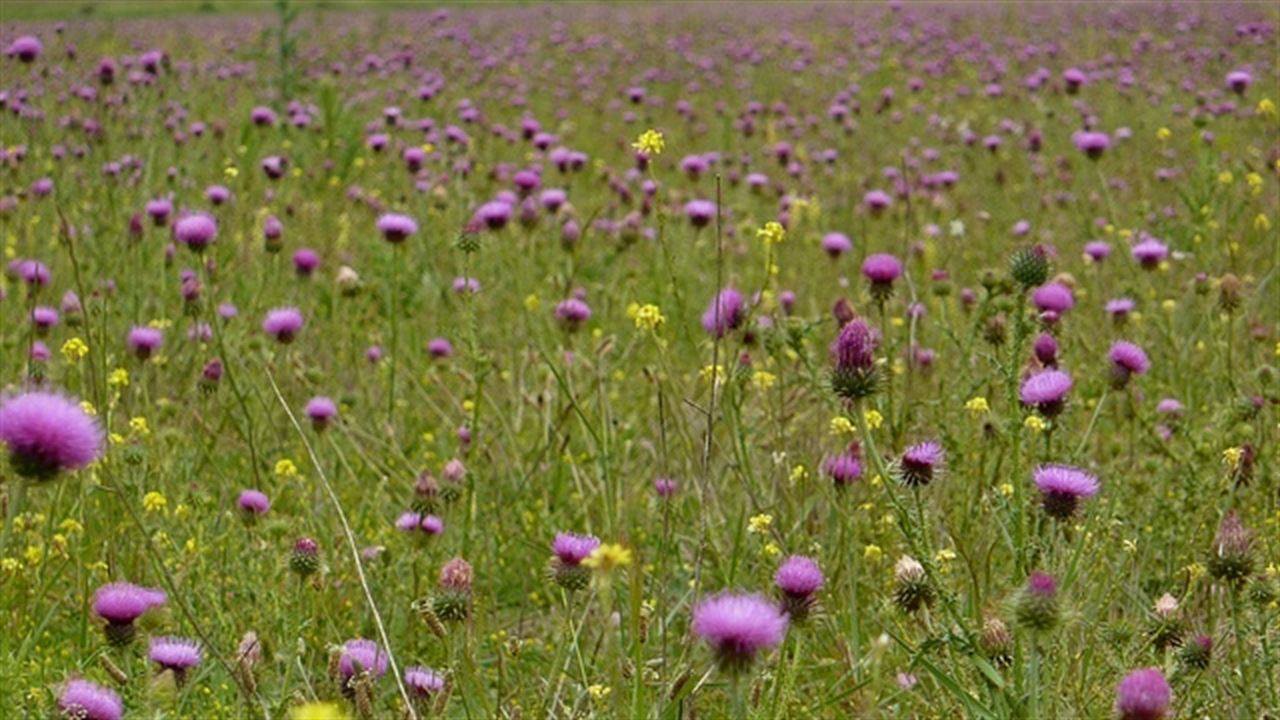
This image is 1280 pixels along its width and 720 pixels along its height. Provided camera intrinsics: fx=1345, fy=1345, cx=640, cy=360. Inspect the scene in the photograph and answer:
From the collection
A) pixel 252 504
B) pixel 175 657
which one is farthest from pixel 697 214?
pixel 175 657

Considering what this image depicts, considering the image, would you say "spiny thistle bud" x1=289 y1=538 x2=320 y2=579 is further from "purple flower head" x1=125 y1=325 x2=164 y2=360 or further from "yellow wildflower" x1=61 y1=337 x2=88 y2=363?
"purple flower head" x1=125 y1=325 x2=164 y2=360

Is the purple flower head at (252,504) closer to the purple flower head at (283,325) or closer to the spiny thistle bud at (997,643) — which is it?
the purple flower head at (283,325)

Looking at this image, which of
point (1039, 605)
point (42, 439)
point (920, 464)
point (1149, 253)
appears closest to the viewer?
point (42, 439)

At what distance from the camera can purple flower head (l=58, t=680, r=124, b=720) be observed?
1579 millimetres

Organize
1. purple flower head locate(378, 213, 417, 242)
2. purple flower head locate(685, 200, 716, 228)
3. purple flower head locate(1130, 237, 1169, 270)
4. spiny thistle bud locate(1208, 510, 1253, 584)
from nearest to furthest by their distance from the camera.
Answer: spiny thistle bud locate(1208, 510, 1253, 584) → purple flower head locate(378, 213, 417, 242) → purple flower head locate(1130, 237, 1169, 270) → purple flower head locate(685, 200, 716, 228)

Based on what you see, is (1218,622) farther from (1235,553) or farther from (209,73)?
(209,73)

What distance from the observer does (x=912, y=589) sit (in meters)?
1.91

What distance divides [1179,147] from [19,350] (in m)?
6.66

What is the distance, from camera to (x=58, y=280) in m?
5.18

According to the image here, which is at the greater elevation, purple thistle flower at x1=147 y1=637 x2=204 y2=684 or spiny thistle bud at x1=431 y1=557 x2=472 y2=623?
spiny thistle bud at x1=431 y1=557 x2=472 y2=623

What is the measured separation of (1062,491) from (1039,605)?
35 centimetres

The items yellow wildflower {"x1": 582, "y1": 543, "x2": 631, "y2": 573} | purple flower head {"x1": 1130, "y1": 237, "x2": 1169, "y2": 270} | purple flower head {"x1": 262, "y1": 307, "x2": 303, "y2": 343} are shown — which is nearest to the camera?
yellow wildflower {"x1": 582, "y1": 543, "x2": 631, "y2": 573}

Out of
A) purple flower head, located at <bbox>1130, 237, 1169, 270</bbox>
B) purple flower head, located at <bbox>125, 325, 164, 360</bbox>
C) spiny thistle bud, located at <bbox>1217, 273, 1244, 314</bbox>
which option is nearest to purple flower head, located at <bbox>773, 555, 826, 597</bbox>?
spiny thistle bud, located at <bbox>1217, 273, 1244, 314</bbox>

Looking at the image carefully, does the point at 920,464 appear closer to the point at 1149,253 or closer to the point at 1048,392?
the point at 1048,392
